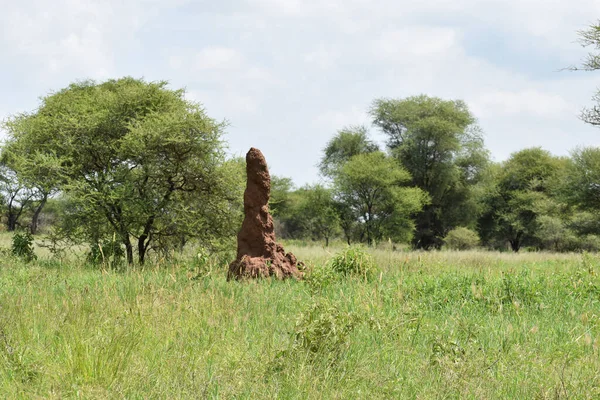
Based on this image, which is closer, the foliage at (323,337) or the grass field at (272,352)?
the grass field at (272,352)

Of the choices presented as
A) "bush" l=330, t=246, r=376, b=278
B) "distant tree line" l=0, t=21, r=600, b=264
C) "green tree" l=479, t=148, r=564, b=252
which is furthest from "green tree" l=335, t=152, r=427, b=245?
"bush" l=330, t=246, r=376, b=278

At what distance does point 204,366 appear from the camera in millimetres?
4539

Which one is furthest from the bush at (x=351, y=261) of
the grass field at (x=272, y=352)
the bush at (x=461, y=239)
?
the bush at (x=461, y=239)

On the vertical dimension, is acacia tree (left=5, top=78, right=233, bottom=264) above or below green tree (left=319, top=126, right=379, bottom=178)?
below

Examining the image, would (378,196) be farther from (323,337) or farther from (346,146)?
(323,337)

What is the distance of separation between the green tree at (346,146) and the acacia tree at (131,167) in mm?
28736

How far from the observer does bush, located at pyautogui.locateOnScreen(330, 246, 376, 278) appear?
11.2m

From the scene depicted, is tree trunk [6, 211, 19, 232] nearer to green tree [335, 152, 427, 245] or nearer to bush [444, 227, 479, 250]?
green tree [335, 152, 427, 245]

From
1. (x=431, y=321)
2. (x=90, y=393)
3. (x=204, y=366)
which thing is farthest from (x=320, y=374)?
(x=431, y=321)

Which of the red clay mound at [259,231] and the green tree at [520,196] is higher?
the green tree at [520,196]

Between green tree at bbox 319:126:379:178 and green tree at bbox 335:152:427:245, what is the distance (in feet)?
22.7

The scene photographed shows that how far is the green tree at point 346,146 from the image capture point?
4559cm

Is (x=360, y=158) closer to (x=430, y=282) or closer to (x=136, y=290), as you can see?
(x=430, y=282)

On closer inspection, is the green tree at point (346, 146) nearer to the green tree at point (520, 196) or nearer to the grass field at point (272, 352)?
the green tree at point (520, 196)
